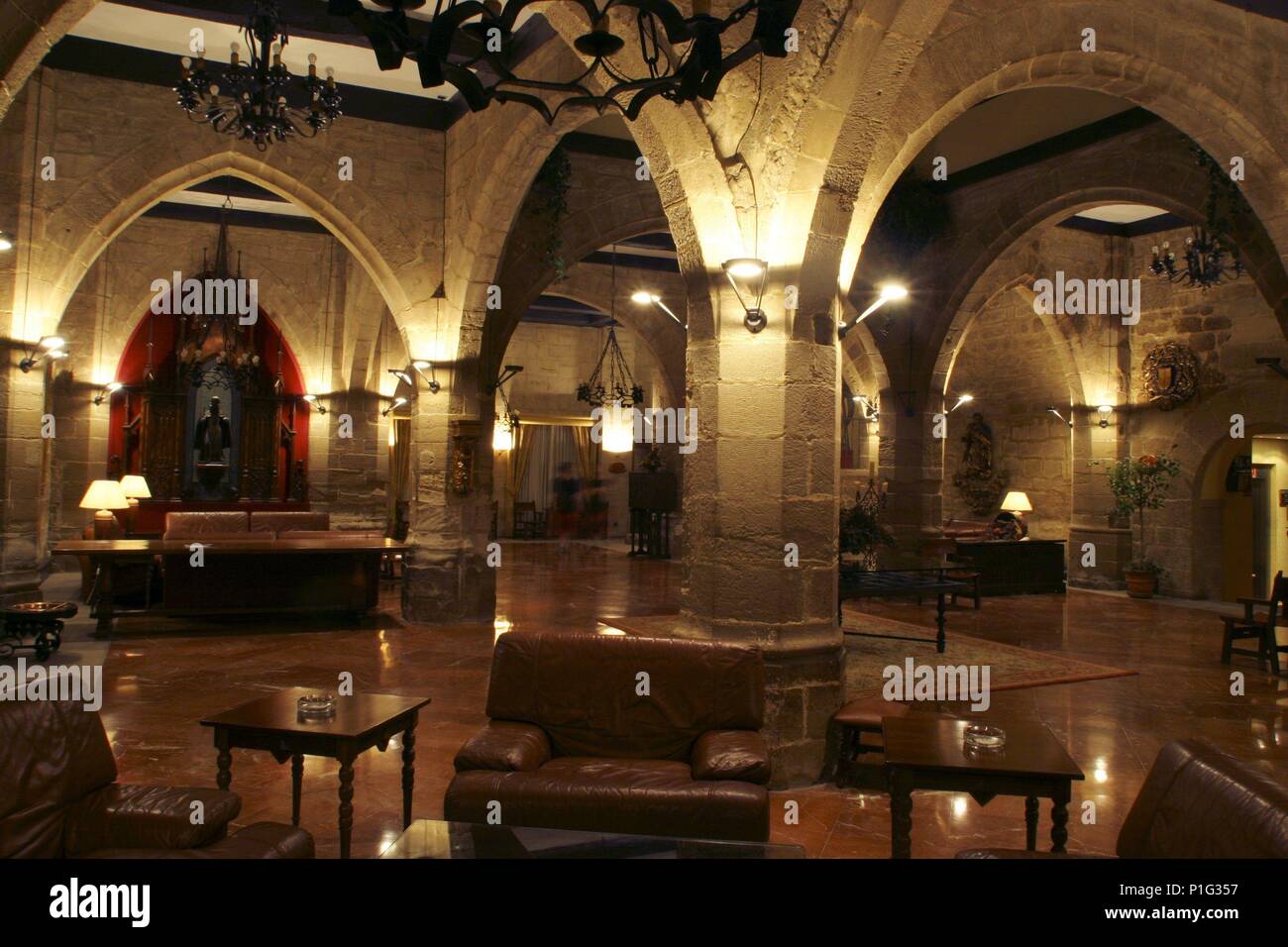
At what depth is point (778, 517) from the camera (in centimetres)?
411

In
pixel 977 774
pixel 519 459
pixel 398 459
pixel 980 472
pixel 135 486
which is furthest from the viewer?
pixel 519 459

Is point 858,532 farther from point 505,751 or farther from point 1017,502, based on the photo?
point 1017,502

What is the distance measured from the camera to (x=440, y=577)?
830cm

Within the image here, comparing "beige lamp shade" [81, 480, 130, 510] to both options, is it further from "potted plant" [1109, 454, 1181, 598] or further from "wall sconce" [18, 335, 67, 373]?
"potted plant" [1109, 454, 1181, 598]

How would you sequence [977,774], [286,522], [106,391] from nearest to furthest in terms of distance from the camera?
[977,774] < [286,522] < [106,391]

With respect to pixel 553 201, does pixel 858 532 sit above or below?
below

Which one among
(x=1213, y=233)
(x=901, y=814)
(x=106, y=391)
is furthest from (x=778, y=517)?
(x=106, y=391)

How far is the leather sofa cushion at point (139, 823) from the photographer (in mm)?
2350

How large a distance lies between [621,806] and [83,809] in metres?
1.50

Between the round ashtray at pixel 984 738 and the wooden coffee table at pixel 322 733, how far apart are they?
1.94m

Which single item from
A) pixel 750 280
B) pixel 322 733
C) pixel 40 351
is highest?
pixel 40 351

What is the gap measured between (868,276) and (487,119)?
480cm

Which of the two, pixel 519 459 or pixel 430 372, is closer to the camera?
pixel 430 372

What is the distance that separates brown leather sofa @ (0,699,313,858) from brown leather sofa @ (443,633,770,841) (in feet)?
2.28
